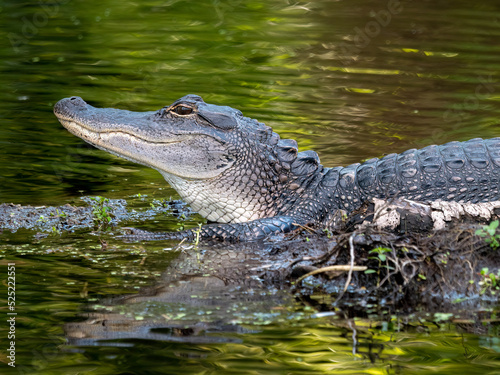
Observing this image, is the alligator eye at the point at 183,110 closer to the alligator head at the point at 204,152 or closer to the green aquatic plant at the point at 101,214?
the alligator head at the point at 204,152

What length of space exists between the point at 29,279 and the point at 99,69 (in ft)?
29.6

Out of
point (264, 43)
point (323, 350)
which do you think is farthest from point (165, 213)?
point (264, 43)

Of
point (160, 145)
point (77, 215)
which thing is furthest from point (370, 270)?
point (77, 215)

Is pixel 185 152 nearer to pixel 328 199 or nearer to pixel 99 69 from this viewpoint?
pixel 328 199

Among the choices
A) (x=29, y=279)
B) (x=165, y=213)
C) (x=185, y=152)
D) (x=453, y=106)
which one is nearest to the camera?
(x=29, y=279)

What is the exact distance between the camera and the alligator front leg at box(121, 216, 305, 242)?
6344 millimetres

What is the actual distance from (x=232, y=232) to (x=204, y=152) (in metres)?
0.83

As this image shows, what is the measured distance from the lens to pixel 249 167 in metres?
6.75

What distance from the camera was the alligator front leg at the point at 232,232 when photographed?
6344 mm

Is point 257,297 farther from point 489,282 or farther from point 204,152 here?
point 204,152

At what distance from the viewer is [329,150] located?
31.8 feet

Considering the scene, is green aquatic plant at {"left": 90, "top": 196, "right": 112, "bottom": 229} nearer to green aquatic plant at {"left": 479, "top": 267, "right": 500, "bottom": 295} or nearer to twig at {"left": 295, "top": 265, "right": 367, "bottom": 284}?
twig at {"left": 295, "top": 265, "right": 367, "bottom": 284}

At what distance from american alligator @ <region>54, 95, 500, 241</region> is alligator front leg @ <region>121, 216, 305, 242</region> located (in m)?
0.02

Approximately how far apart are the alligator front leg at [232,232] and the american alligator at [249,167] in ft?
0.06
